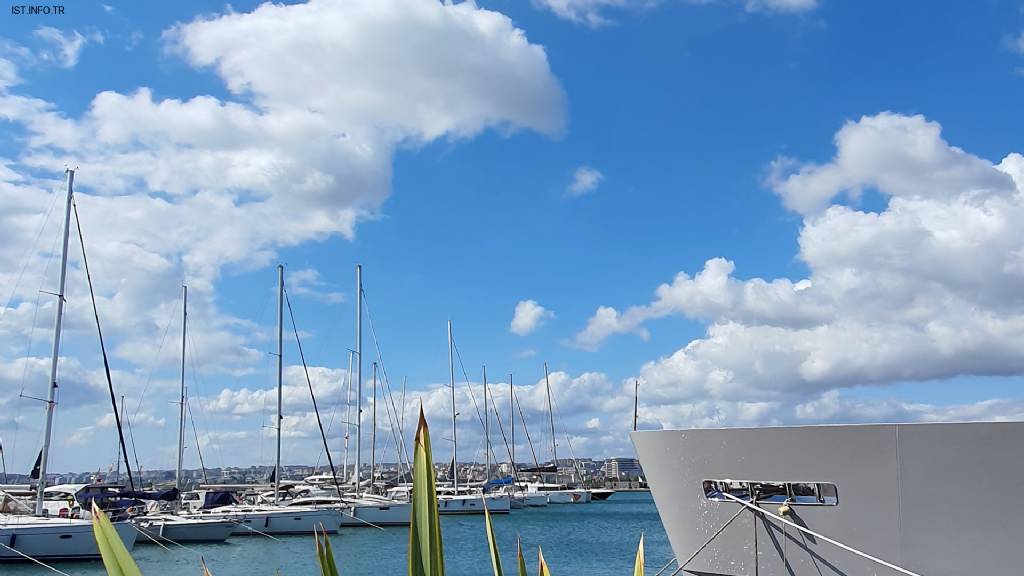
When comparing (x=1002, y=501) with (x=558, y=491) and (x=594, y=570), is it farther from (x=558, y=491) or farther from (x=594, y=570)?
(x=558, y=491)

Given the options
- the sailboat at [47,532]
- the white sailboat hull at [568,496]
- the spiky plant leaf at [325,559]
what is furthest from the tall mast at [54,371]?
the white sailboat hull at [568,496]

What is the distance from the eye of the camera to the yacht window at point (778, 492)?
9211 millimetres

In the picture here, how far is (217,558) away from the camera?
1352 inches

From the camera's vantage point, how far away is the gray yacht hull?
819 cm

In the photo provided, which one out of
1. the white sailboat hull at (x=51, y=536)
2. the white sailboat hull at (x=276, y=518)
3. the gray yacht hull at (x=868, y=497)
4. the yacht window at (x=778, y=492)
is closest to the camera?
the gray yacht hull at (x=868, y=497)

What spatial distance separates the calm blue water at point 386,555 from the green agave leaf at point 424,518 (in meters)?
23.3

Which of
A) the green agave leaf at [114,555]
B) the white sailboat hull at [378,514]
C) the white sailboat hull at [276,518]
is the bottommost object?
the white sailboat hull at [378,514]

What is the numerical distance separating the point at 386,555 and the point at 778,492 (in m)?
29.6

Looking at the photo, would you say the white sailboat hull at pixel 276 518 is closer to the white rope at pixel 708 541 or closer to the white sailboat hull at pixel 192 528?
the white sailboat hull at pixel 192 528

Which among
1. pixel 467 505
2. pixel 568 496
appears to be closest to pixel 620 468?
pixel 568 496

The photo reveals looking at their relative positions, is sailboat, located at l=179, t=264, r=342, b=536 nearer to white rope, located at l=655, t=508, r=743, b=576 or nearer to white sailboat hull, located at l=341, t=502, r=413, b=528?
white sailboat hull, located at l=341, t=502, r=413, b=528

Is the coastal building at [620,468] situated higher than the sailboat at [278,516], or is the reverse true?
the sailboat at [278,516]

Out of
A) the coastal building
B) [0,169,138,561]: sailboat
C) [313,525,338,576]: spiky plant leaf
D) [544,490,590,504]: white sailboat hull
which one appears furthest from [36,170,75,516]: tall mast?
the coastal building

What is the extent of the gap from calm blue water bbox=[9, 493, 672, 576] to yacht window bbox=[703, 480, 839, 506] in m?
14.5
